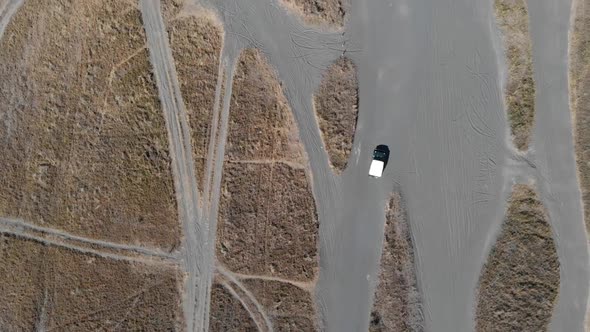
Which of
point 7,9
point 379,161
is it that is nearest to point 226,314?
point 379,161

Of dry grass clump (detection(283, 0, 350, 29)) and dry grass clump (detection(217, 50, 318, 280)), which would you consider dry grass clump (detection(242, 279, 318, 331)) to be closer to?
dry grass clump (detection(217, 50, 318, 280))

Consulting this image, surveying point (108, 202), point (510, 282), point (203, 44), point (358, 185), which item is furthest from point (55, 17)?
point (510, 282)

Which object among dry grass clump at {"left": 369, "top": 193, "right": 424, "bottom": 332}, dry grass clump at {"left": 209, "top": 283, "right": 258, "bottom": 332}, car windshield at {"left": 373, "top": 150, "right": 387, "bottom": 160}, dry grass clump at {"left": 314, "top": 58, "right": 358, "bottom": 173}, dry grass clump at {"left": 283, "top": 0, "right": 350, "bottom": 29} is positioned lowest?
dry grass clump at {"left": 209, "top": 283, "right": 258, "bottom": 332}

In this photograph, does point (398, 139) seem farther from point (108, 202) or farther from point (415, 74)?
point (108, 202)

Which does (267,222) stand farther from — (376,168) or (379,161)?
(379,161)

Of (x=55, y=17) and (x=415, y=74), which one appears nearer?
(x=415, y=74)

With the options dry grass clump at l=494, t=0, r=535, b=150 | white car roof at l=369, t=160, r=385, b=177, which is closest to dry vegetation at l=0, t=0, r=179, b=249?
white car roof at l=369, t=160, r=385, b=177

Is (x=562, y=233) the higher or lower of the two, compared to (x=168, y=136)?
lower
